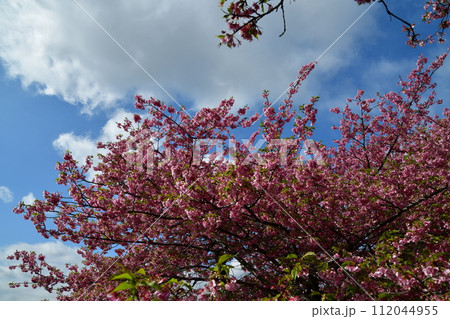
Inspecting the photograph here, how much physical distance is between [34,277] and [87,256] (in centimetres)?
186

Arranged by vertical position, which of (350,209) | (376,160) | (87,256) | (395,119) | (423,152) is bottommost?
(87,256)

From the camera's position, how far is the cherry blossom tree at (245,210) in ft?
20.5

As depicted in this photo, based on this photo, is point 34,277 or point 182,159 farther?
point 34,277

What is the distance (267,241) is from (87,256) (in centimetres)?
649

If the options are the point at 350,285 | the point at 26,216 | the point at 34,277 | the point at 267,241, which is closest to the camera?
the point at 350,285

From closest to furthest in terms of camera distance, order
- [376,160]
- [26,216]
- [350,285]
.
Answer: [350,285] → [26,216] → [376,160]

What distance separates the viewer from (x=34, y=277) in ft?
32.9

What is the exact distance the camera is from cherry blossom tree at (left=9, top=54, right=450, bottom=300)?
6.26 m

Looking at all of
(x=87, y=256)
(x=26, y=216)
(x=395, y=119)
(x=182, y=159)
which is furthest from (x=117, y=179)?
(x=395, y=119)

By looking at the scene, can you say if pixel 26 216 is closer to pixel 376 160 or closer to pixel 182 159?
pixel 182 159

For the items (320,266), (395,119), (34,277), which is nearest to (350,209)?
(320,266)

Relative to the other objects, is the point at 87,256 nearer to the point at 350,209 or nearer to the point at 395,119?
the point at 350,209

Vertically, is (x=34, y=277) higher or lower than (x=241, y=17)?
lower

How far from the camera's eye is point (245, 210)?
6715 millimetres
